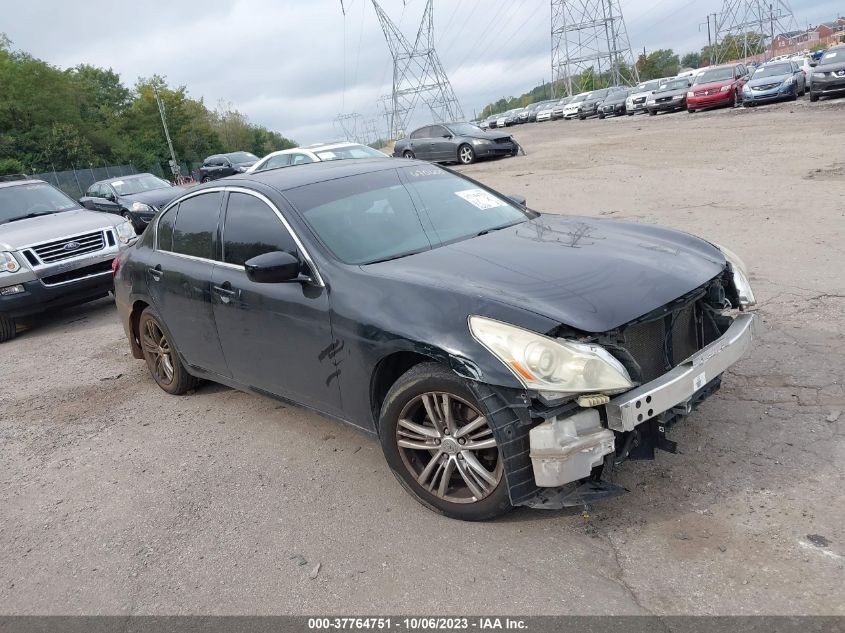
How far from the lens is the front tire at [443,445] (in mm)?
3123

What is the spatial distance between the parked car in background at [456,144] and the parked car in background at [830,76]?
32.8 feet

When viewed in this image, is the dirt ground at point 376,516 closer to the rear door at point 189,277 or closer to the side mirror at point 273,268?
the rear door at point 189,277

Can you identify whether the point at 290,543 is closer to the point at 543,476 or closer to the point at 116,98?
the point at 543,476

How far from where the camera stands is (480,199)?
4750 millimetres

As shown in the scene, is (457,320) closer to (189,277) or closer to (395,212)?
(395,212)

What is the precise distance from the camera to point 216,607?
2986 millimetres

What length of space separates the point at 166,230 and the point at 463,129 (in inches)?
753

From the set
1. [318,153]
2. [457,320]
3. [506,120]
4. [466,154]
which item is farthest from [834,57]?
[506,120]

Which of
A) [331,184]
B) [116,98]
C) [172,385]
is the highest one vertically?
[116,98]

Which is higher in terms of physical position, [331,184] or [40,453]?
[331,184]

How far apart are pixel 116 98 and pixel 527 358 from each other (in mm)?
75059

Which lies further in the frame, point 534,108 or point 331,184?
point 534,108

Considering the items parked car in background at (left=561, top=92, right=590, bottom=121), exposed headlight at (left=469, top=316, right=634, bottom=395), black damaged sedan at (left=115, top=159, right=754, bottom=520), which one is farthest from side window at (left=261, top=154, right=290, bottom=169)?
parked car in background at (left=561, top=92, right=590, bottom=121)

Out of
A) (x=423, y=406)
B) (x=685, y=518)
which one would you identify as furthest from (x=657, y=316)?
(x=423, y=406)
